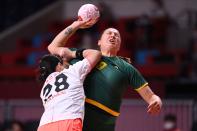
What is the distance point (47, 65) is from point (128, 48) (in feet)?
32.7

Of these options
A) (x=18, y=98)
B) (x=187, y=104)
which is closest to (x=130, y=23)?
(x=18, y=98)

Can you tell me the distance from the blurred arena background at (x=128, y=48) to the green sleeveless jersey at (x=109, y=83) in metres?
4.34

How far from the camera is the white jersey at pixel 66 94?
6.09 metres

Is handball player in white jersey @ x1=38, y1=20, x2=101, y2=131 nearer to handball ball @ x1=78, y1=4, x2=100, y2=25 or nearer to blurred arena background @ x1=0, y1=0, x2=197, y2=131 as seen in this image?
handball ball @ x1=78, y1=4, x2=100, y2=25

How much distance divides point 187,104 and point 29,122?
95.5 inches

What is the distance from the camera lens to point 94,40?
1659cm

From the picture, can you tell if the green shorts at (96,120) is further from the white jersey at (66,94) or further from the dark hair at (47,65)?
the dark hair at (47,65)

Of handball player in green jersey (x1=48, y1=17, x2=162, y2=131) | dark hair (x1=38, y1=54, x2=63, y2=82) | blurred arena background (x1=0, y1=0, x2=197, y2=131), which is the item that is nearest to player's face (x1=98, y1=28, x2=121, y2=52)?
handball player in green jersey (x1=48, y1=17, x2=162, y2=131)

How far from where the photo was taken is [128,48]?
16.3m

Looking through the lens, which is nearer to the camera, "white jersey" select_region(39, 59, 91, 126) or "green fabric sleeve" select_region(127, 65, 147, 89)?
"white jersey" select_region(39, 59, 91, 126)

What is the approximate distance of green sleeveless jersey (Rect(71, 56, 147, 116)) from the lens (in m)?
6.25

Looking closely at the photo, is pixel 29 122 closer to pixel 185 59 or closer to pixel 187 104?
pixel 187 104

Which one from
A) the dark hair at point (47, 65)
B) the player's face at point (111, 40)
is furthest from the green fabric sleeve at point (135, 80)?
the dark hair at point (47, 65)

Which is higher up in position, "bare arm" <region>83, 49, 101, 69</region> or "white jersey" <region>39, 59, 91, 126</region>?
"bare arm" <region>83, 49, 101, 69</region>
